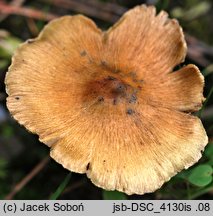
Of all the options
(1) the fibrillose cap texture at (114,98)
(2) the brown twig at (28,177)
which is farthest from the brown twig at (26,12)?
(2) the brown twig at (28,177)

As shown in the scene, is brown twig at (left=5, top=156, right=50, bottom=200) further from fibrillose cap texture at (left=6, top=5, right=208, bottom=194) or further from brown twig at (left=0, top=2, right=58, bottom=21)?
brown twig at (left=0, top=2, right=58, bottom=21)

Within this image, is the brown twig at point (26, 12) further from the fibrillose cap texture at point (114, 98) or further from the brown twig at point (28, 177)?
the brown twig at point (28, 177)

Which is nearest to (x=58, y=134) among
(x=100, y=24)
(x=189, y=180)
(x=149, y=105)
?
(x=149, y=105)

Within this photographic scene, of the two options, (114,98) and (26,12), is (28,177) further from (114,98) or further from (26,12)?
(26,12)

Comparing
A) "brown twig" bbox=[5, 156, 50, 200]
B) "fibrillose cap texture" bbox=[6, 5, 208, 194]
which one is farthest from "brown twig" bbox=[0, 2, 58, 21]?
→ "brown twig" bbox=[5, 156, 50, 200]

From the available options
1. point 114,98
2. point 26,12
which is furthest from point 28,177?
point 26,12

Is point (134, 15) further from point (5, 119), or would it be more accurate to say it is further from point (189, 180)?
→ point (5, 119)
